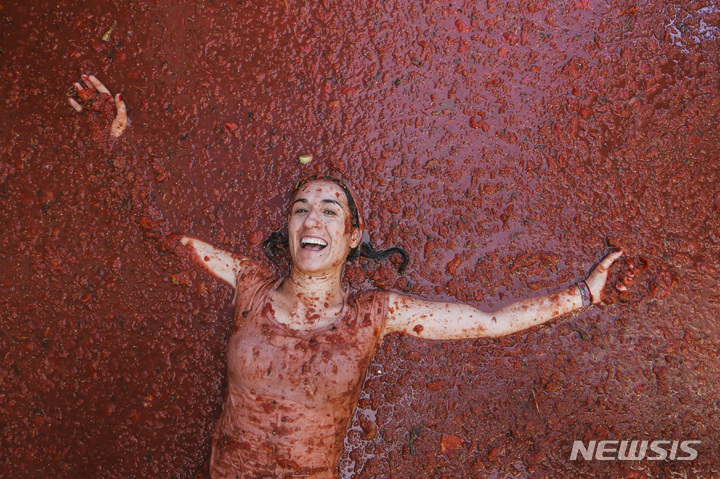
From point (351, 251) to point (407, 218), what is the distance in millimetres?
382

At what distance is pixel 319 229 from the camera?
264cm

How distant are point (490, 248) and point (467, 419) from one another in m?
0.97

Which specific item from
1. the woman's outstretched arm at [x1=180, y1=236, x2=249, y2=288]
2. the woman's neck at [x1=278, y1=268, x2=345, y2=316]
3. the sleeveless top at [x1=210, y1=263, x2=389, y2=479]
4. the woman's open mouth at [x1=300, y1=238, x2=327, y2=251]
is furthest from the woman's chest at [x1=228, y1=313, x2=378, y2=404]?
the woman's open mouth at [x1=300, y1=238, x2=327, y2=251]

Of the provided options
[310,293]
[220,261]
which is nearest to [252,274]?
[220,261]

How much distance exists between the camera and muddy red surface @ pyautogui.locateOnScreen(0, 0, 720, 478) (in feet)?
9.78

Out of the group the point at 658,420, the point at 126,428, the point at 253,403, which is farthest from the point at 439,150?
the point at 126,428

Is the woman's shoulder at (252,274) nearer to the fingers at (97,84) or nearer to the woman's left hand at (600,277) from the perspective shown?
the fingers at (97,84)

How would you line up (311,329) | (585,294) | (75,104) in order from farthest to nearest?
(75,104) → (585,294) → (311,329)

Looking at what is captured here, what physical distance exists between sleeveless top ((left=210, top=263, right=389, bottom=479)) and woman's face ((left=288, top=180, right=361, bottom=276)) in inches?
12.0

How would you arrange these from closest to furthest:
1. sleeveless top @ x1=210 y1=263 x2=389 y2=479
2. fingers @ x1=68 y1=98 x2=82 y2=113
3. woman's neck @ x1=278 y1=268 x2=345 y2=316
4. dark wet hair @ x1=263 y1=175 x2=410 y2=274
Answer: sleeveless top @ x1=210 y1=263 x2=389 y2=479 → woman's neck @ x1=278 y1=268 x2=345 y2=316 → dark wet hair @ x1=263 y1=175 x2=410 y2=274 → fingers @ x1=68 y1=98 x2=82 y2=113

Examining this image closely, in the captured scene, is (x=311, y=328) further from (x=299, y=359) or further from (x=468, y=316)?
(x=468, y=316)

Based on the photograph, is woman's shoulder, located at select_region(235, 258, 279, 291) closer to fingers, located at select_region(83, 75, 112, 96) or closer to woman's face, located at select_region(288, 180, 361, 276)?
woman's face, located at select_region(288, 180, 361, 276)

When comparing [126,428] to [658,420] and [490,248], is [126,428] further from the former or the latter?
[658,420]

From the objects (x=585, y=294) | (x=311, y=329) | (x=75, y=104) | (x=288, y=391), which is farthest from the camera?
(x=75, y=104)
